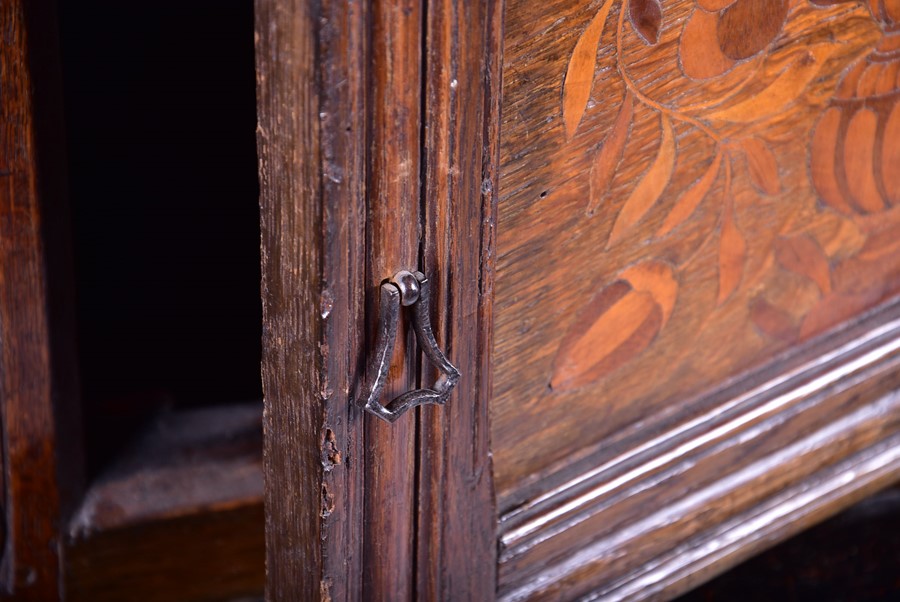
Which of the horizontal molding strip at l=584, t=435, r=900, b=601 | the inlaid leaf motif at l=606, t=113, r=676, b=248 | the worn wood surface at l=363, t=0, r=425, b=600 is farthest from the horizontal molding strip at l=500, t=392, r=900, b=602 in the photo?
the inlaid leaf motif at l=606, t=113, r=676, b=248

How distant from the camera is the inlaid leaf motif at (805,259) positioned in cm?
74

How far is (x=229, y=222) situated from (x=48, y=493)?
41 centimetres

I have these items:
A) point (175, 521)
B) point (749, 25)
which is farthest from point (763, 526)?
point (175, 521)

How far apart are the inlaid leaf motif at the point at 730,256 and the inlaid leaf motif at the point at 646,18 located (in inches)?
5.7

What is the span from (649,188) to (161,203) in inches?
29.3

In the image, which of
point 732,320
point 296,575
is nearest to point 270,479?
point 296,575

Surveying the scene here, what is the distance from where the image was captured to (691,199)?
0.67 m

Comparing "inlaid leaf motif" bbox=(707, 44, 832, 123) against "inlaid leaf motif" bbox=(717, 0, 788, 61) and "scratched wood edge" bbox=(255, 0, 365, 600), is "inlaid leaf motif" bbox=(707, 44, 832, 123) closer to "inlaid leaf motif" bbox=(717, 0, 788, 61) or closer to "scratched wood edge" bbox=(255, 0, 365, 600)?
"inlaid leaf motif" bbox=(717, 0, 788, 61)

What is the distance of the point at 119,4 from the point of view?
1151 mm

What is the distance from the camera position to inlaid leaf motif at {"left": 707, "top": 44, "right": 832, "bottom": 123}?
2.16 ft

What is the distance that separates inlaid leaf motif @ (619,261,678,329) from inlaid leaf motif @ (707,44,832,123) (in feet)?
0.32

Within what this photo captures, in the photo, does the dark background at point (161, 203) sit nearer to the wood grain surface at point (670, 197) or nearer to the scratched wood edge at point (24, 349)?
the scratched wood edge at point (24, 349)

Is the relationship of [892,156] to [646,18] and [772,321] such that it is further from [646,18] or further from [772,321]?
[646,18]

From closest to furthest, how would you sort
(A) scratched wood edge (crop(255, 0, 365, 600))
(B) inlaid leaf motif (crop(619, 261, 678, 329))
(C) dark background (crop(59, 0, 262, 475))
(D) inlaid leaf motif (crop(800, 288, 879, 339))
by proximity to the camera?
(A) scratched wood edge (crop(255, 0, 365, 600))
(B) inlaid leaf motif (crop(619, 261, 678, 329))
(D) inlaid leaf motif (crop(800, 288, 879, 339))
(C) dark background (crop(59, 0, 262, 475))
